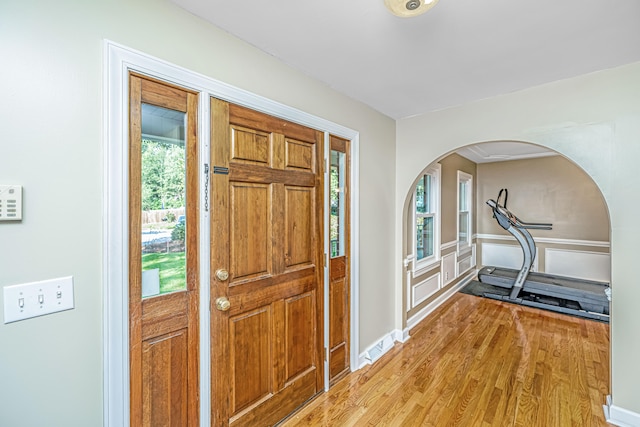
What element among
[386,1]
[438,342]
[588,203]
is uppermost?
[386,1]

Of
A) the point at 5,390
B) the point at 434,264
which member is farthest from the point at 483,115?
the point at 5,390

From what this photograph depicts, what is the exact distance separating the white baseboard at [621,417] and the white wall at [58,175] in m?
3.04

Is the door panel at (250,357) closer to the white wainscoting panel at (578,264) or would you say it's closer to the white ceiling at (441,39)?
the white ceiling at (441,39)

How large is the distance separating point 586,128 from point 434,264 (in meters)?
2.32

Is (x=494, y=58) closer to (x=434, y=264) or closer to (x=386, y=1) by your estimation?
(x=386, y=1)

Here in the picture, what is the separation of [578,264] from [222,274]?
5749mm

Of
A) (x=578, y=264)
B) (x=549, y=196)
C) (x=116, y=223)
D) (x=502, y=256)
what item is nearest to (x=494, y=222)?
(x=502, y=256)

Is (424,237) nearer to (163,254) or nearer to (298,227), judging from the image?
(298,227)

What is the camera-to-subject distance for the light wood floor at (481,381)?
187 cm

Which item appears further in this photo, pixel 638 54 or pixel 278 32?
pixel 638 54

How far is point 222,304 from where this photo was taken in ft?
4.84

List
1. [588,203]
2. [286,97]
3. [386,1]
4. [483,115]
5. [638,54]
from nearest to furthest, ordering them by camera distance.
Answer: [386,1], [638,54], [286,97], [483,115], [588,203]

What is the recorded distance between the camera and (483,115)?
2.40 m

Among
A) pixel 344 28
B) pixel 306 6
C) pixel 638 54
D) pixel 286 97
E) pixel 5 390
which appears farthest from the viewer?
pixel 286 97
